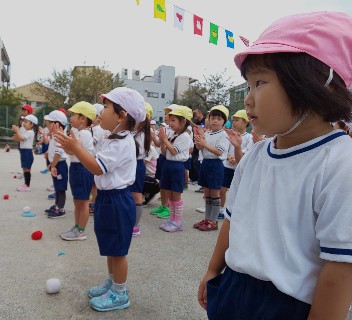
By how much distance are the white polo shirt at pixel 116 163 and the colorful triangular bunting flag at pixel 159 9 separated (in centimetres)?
439

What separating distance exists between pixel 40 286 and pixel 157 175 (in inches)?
134

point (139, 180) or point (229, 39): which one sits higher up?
point (229, 39)

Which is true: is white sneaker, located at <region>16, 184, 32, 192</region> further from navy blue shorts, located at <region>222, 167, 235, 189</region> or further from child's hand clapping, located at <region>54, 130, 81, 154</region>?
child's hand clapping, located at <region>54, 130, 81, 154</region>

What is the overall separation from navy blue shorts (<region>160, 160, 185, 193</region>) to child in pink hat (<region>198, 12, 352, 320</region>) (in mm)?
3517

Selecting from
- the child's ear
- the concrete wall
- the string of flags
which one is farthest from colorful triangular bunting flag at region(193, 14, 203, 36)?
the concrete wall

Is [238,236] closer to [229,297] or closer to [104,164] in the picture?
[229,297]

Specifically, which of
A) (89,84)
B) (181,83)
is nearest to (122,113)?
(89,84)

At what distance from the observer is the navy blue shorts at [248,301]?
1.01 meters

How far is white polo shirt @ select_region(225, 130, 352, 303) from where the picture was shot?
89 cm

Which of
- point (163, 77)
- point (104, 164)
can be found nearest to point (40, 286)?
point (104, 164)

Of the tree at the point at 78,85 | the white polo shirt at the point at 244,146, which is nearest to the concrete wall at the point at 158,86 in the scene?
the tree at the point at 78,85

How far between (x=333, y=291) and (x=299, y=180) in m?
0.32

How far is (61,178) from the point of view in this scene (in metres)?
4.88

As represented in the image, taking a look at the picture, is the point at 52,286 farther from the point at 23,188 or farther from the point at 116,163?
the point at 23,188
